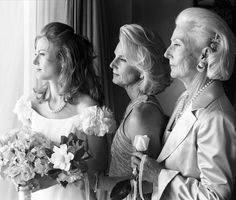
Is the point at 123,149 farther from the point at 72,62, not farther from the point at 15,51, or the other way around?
the point at 15,51

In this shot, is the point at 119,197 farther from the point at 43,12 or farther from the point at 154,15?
the point at 154,15

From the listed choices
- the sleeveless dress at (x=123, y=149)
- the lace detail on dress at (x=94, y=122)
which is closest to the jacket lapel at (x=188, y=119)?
the sleeveless dress at (x=123, y=149)

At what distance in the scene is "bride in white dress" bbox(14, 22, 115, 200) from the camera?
2021 millimetres

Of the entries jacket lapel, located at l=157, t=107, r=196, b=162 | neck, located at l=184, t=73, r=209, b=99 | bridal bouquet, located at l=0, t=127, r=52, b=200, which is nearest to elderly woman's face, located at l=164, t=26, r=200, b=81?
neck, located at l=184, t=73, r=209, b=99

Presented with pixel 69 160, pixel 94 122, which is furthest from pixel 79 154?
pixel 94 122

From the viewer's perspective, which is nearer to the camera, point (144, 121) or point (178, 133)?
point (178, 133)

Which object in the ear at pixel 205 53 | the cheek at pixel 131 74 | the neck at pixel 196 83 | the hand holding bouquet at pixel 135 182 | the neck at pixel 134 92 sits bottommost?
the hand holding bouquet at pixel 135 182

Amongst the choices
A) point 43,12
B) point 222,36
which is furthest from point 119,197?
point 43,12

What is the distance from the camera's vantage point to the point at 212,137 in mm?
1581

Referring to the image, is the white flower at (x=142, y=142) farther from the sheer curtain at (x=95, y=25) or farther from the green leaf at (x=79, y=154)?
the sheer curtain at (x=95, y=25)

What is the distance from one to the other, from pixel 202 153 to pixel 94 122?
0.57 meters

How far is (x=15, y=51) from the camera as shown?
256cm

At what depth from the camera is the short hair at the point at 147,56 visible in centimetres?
198

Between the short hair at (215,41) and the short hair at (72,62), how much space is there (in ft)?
2.01
